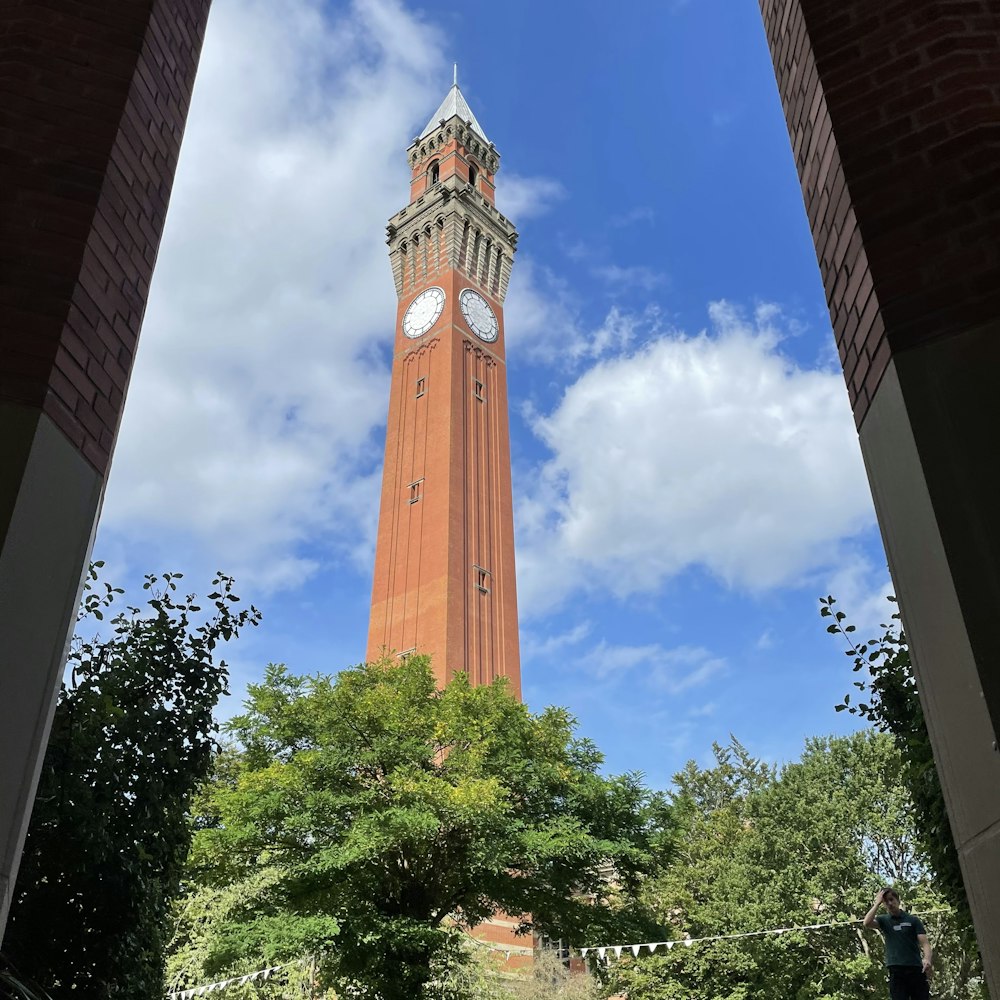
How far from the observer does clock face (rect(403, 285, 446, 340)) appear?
49406 millimetres

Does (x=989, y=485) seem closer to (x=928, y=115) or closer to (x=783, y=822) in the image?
(x=928, y=115)

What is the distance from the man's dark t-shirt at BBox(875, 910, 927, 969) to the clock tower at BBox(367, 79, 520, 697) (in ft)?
105

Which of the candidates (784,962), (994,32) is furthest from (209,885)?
(994,32)

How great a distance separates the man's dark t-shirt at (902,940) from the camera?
6254 millimetres

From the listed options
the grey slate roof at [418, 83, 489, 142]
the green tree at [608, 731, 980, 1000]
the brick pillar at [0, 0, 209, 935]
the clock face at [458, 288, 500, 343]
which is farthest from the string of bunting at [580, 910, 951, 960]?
the grey slate roof at [418, 83, 489, 142]

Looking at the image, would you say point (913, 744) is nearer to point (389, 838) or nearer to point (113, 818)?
point (113, 818)

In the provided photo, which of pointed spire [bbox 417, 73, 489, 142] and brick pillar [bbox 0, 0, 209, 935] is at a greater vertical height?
pointed spire [bbox 417, 73, 489, 142]

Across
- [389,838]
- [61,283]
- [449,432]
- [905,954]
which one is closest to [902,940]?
[905,954]

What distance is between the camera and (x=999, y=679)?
207 centimetres

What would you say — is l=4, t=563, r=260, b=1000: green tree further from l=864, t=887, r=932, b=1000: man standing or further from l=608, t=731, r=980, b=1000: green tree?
l=608, t=731, r=980, b=1000: green tree

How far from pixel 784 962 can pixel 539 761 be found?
29.9 ft

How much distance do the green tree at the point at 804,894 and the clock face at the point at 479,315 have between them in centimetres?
3057

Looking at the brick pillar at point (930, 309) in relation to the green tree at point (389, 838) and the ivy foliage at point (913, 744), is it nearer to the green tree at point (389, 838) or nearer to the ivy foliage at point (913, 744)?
the ivy foliage at point (913, 744)

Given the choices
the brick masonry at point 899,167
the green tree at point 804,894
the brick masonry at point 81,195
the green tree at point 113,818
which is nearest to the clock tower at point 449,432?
the green tree at point 804,894
